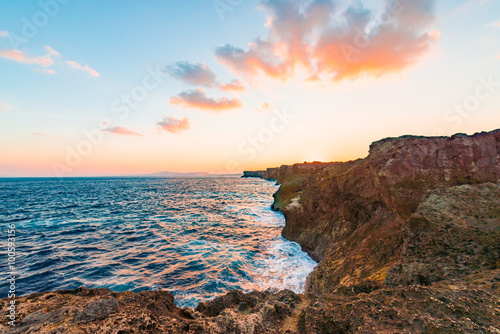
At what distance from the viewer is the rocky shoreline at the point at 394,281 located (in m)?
4.17

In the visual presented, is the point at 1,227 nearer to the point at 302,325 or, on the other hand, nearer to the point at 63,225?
the point at 63,225

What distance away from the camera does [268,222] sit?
28047mm

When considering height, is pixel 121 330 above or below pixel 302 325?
above

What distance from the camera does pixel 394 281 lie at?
6.59 metres

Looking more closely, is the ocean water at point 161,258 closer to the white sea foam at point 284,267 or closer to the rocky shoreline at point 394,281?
the white sea foam at point 284,267

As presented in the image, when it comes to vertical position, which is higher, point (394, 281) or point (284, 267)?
point (394, 281)

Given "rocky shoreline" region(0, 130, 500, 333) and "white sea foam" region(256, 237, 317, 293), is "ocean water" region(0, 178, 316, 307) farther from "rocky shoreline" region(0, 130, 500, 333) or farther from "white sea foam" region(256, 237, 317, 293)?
"rocky shoreline" region(0, 130, 500, 333)

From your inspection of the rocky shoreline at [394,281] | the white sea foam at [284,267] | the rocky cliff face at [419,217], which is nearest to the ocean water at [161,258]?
the white sea foam at [284,267]

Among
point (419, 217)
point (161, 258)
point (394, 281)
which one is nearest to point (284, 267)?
point (394, 281)

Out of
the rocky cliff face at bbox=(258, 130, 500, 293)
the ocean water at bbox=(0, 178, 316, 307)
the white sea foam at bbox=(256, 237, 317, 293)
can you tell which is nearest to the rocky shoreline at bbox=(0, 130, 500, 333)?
the rocky cliff face at bbox=(258, 130, 500, 293)

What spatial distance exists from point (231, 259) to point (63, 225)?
84.0 ft

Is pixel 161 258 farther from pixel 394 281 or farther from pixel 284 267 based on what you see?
pixel 394 281

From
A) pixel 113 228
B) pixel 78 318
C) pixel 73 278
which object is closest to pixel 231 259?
pixel 73 278

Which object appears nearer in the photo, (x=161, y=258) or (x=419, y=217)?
(x=419, y=217)
